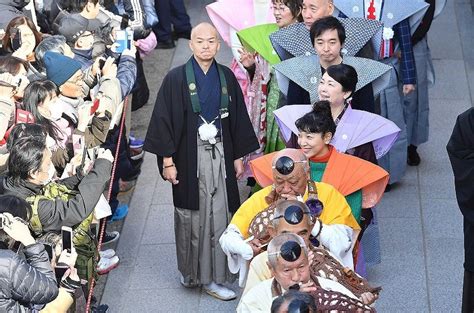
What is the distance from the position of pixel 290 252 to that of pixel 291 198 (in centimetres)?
101

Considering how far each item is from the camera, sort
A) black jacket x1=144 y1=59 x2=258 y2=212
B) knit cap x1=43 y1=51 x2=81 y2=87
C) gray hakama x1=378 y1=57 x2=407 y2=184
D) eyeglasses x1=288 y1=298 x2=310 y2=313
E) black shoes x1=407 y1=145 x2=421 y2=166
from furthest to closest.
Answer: black shoes x1=407 y1=145 x2=421 y2=166 → gray hakama x1=378 y1=57 x2=407 y2=184 → black jacket x1=144 y1=59 x2=258 y2=212 → knit cap x1=43 y1=51 x2=81 y2=87 → eyeglasses x1=288 y1=298 x2=310 y2=313

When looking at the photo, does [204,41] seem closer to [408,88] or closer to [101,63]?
[101,63]

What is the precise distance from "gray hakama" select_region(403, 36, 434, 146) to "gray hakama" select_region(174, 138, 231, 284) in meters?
2.31

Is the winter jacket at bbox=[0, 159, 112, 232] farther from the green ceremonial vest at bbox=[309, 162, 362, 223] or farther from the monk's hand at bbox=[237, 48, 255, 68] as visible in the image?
the monk's hand at bbox=[237, 48, 255, 68]

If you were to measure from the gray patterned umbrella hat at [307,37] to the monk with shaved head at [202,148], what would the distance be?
60cm

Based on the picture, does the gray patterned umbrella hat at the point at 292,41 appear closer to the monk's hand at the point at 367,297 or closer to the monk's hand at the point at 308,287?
the monk's hand at the point at 367,297

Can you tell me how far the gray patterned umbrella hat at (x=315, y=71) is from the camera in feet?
25.3

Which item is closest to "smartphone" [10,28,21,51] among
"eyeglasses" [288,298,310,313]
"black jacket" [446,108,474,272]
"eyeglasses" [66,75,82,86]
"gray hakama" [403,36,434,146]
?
"eyeglasses" [66,75,82,86]

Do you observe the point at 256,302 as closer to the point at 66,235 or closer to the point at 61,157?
the point at 66,235

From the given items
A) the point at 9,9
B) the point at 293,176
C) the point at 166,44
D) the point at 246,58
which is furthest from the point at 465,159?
the point at 166,44

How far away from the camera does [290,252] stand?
5.37 m

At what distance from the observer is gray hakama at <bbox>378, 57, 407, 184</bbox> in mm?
8961

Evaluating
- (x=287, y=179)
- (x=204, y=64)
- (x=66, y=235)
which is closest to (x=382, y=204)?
(x=204, y=64)

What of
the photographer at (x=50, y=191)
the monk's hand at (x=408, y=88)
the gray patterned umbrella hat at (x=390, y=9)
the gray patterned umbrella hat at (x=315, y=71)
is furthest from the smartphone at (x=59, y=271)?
the monk's hand at (x=408, y=88)
